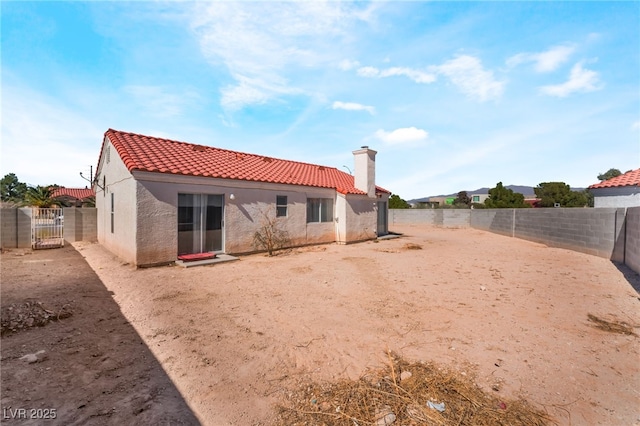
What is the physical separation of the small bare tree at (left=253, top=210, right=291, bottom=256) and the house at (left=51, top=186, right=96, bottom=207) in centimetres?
2691

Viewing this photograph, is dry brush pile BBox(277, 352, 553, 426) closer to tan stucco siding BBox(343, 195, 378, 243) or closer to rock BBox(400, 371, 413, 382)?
rock BBox(400, 371, 413, 382)

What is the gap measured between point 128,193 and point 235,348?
7.91 meters

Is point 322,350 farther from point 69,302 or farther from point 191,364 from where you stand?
point 69,302

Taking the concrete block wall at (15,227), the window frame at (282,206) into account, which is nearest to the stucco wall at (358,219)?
the window frame at (282,206)

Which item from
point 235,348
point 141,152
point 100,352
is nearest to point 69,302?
point 100,352

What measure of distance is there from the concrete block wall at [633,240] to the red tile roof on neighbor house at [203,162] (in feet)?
34.1

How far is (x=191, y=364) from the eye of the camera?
365cm

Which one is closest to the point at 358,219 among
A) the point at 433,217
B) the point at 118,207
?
the point at 118,207

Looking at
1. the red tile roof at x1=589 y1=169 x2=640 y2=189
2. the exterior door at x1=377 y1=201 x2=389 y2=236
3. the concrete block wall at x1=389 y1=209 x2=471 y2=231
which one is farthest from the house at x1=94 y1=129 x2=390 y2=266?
the concrete block wall at x1=389 y1=209 x2=471 y2=231

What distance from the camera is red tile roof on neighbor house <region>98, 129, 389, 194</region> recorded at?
975 centimetres

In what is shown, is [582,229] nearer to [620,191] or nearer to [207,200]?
[620,191]

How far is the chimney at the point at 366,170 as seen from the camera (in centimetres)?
1628

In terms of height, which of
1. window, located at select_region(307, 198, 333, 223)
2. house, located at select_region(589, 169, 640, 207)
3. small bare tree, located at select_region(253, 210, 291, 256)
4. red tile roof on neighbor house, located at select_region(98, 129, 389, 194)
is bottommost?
small bare tree, located at select_region(253, 210, 291, 256)

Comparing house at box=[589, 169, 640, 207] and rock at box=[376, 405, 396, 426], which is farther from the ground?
house at box=[589, 169, 640, 207]
